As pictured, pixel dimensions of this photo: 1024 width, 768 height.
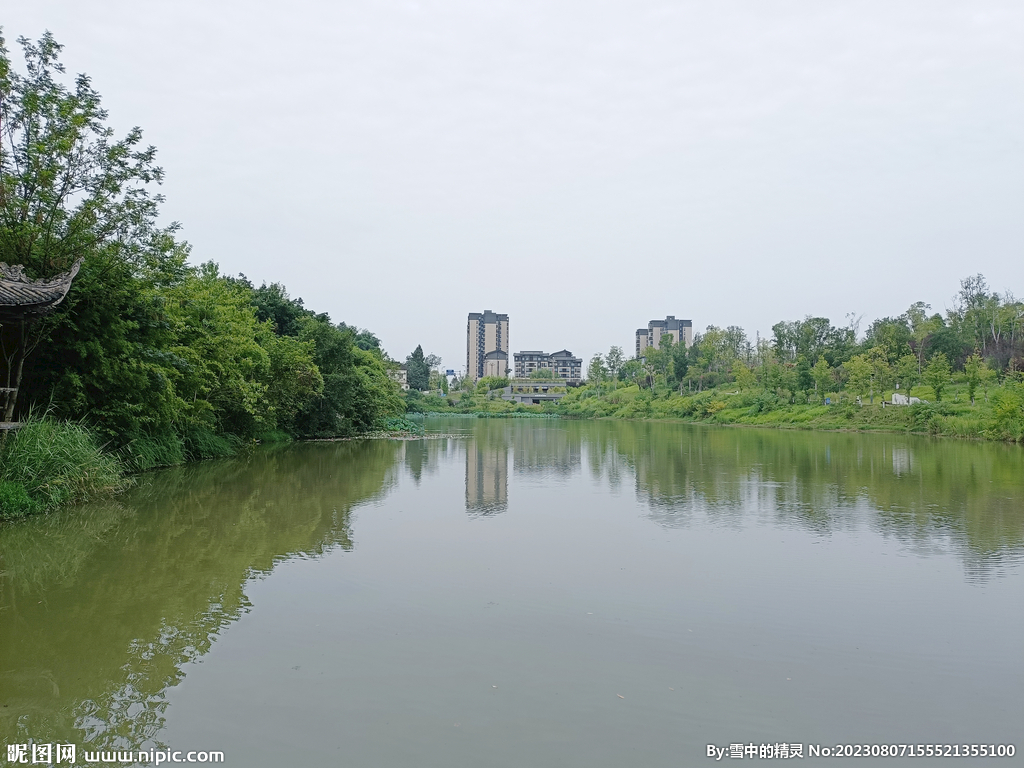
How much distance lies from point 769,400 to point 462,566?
43826 mm

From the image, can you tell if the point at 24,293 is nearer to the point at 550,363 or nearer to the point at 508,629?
the point at 508,629

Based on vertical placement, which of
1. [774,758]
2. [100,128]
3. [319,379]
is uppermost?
[100,128]

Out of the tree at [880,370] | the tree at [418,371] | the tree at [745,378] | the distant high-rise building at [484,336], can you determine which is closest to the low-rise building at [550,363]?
the distant high-rise building at [484,336]

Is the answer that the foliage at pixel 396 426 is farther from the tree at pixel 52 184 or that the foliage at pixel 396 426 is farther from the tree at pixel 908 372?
the tree at pixel 908 372

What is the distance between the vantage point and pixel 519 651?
4699mm

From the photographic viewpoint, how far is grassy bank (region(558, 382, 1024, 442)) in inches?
1063

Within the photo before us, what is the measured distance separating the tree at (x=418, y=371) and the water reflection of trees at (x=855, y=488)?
6186 centimetres

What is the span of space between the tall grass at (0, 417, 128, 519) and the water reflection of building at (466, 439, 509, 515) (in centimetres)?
564

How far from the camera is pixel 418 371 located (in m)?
84.6

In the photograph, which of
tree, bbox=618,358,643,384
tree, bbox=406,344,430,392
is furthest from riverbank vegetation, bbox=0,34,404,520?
tree, bbox=406,344,430,392

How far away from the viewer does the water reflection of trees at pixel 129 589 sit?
385 cm

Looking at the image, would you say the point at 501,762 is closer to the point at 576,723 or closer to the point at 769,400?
the point at 576,723

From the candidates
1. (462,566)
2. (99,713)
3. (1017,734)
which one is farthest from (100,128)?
(1017,734)

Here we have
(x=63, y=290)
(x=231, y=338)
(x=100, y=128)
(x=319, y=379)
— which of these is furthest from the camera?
(x=319, y=379)
